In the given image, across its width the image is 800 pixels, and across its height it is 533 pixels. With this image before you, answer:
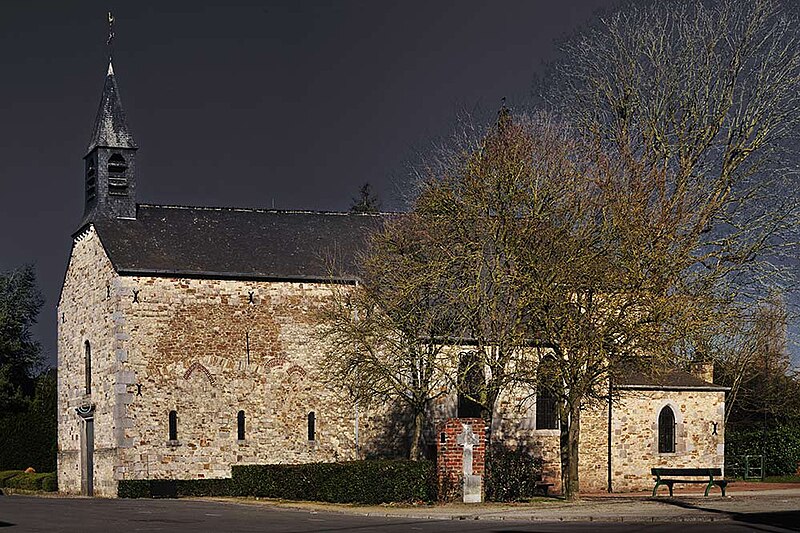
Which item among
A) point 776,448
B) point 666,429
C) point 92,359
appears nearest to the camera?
point 666,429

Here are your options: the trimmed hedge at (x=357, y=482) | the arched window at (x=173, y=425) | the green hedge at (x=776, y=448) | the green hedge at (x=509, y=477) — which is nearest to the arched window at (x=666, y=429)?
the green hedge at (x=776, y=448)

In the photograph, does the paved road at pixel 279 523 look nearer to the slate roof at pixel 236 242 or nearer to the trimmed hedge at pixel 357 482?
the trimmed hedge at pixel 357 482

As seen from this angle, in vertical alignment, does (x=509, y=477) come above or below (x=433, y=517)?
above

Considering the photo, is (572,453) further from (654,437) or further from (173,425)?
(173,425)

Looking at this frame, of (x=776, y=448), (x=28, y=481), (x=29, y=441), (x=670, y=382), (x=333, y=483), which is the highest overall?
(x=670, y=382)

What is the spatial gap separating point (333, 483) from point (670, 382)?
13834 millimetres

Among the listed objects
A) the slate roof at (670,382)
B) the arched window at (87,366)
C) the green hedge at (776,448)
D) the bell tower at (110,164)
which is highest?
the bell tower at (110,164)

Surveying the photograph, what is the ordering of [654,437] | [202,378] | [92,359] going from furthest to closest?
[92,359] < [654,437] < [202,378]

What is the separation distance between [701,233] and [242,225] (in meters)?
14.9

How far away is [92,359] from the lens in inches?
1479

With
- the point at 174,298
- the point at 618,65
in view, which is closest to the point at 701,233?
the point at 618,65

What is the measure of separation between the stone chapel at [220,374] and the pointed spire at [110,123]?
0.05m

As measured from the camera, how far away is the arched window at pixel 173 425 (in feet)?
116

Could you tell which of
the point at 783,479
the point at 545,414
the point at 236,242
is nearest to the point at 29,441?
the point at 236,242
